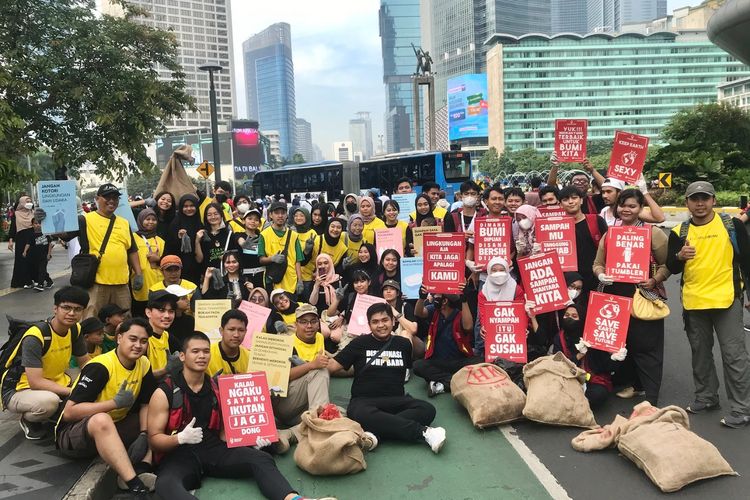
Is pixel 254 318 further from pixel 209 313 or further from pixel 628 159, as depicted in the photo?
pixel 628 159

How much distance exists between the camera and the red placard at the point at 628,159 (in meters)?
7.05

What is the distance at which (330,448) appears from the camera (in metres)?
4.53

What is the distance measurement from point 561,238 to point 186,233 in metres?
4.41

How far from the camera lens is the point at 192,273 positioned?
778 cm

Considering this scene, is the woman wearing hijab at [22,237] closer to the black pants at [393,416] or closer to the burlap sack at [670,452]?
the black pants at [393,416]

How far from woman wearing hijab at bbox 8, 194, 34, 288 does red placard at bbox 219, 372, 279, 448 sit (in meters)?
10.1

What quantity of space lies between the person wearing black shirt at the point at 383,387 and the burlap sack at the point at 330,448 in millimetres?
380

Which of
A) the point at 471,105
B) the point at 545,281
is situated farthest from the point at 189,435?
the point at 471,105

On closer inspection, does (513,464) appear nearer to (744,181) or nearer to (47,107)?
(47,107)

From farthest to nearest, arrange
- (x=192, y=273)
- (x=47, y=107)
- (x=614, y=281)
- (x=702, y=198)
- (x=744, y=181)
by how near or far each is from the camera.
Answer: (x=744, y=181) < (x=47, y=107) < (x=192, y=273) < (x=614, y=281) < (x=702, y=198)

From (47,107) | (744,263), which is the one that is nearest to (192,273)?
(744,263)

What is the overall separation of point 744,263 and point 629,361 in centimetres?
142

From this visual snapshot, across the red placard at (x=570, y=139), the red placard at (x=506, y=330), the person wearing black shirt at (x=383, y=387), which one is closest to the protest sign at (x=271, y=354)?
the person wearing black shirt at (x=383, y=387)

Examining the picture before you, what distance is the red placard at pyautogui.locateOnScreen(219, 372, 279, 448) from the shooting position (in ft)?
14.7
